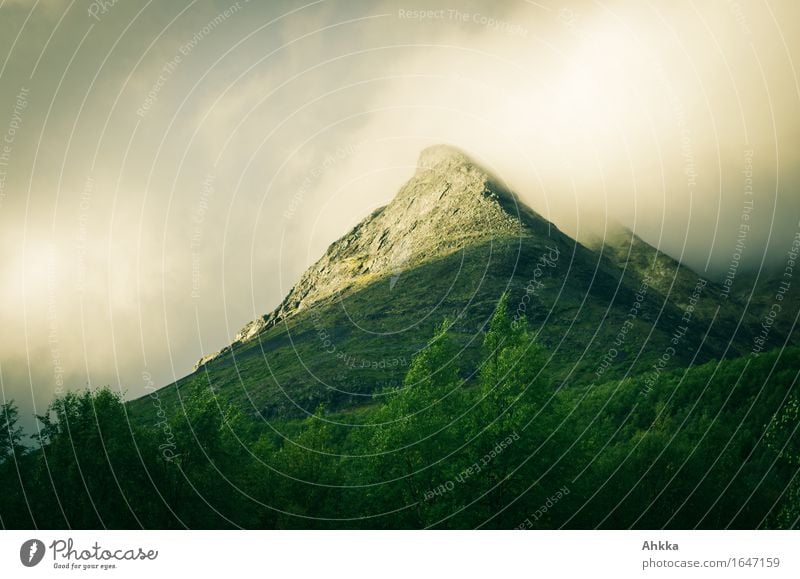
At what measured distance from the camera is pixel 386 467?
3766 centimetres

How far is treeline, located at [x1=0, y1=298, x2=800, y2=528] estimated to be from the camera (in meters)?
34.7

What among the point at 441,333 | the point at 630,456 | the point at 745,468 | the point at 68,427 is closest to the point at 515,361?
the point at 441,333

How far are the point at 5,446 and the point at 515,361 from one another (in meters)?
35.5

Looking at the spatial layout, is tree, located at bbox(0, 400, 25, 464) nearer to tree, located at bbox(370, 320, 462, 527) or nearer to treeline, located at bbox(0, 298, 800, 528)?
treeline, located at bbox(0, 298, 800, 528)

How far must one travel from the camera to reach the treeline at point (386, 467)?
3466 cm

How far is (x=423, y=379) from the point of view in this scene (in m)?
40.0
